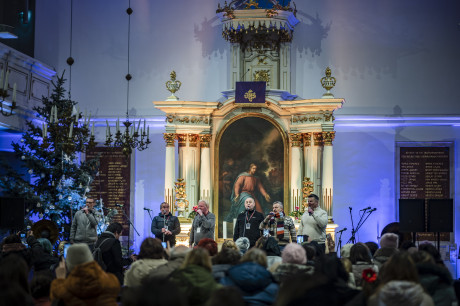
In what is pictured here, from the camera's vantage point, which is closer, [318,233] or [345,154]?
[318,233]

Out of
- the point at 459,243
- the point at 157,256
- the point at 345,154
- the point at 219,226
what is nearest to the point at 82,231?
the point at 219,226

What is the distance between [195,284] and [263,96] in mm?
9627

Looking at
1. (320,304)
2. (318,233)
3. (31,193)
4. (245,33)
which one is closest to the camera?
(320,304)

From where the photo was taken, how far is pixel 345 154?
50.1 feet

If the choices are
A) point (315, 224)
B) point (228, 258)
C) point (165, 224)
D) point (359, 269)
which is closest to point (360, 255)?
point (359, 269)

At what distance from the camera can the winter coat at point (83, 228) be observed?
11.8 metres

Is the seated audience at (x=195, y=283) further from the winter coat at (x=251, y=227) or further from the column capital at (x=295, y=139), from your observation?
the column capital at (x=295, y=139)

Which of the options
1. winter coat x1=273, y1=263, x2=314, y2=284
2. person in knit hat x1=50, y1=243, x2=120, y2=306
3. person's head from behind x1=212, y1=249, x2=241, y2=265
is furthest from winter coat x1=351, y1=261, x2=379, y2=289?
person in knit hat x1=50, y1=243, x2=120, y2=306

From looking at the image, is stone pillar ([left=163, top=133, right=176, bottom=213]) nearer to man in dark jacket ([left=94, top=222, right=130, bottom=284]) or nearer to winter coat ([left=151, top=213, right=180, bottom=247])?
winter coat ([left=151, top=213, right=180, bottom=247])

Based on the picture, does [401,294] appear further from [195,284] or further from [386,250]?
[386,250]

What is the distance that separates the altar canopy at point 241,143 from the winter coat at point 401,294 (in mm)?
9428

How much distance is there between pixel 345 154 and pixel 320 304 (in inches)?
454

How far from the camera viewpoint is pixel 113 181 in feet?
52.0

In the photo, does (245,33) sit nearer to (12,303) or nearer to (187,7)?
(187,7)
